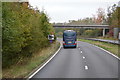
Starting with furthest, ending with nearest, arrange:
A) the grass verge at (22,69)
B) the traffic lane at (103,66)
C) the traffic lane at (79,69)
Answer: the traffic lane at (103,66), the traffic lane at (79,69), the grass verge at (22,69)

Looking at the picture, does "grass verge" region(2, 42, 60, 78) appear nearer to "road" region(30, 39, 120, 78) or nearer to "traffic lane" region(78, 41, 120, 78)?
"road" region(30, 39, 120, 78)

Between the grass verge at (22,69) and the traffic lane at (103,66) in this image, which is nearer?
the grass verge at (22,69)

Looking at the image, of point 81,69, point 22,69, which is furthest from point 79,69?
point 22,69

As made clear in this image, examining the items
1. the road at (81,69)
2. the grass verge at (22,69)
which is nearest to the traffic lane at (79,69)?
the road at (81,69)

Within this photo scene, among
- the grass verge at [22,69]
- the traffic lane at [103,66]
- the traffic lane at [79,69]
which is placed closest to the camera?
the grass verge at [22,69]

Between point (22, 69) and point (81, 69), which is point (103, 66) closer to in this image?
point (81, 69)

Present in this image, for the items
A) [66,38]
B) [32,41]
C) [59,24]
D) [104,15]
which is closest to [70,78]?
[32,41]

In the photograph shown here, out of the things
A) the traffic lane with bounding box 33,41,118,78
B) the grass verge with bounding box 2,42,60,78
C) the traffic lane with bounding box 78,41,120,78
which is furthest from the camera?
the traffic lane with bounding box 78,41,120,78

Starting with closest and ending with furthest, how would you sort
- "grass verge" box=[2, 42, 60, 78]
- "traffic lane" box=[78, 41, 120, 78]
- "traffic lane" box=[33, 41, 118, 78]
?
"grass verge" box=[2, 42, 60, 78] → "traffic lane" box=[33, 41, 118, 78] → "traffic lane" box=[78, 41, 120, 78]

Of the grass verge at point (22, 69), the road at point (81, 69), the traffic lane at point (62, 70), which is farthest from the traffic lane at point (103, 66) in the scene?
the grass verge at point (22, 69)

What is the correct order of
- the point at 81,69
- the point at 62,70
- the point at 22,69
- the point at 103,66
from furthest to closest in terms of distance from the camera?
1. the point at 103,66
2. the point at 81,69
3. the point at 62,70
4. the point at 22,69

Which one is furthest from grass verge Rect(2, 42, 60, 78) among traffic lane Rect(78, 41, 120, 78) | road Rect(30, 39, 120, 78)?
traffic lane Rect(78, 41, 120, 78)

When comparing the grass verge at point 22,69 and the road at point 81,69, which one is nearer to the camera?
the grass verge at point 22,69

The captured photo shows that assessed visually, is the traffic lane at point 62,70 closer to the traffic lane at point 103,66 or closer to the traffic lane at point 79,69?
the traffic lane at point 79,69
